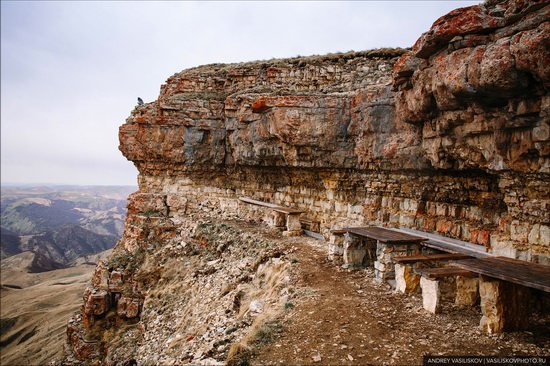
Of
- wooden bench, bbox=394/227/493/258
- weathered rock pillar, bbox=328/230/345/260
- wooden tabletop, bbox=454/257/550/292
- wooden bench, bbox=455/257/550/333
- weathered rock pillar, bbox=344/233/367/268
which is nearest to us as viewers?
wooden tabletop, bbox=454/257/550/292

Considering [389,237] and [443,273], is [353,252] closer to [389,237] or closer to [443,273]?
[389,237]

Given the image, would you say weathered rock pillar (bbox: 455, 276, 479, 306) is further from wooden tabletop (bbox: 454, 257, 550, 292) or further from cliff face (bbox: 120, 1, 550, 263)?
cliff face (bbox: 120, 1, 550, 263)

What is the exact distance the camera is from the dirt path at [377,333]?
4.95 meters

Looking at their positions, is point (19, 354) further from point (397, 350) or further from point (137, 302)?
point (397, 350)

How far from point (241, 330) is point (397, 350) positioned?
3.10m

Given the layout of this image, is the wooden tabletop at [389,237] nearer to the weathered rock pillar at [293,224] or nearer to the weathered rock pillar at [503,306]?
the weathered rock pillar at [503,306]

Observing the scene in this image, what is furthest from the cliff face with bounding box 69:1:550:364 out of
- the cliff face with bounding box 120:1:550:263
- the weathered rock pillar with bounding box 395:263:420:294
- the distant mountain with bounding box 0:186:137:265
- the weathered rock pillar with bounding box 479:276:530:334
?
the distant mountain with bounding box 0:186:137:265

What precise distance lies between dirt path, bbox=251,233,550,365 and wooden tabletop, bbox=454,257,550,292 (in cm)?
99

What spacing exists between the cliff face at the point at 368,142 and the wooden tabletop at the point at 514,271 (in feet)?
3.28

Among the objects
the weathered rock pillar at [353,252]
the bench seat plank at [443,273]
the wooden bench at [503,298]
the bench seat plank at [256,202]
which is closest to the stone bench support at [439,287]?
the bench seat plank at [443,273]

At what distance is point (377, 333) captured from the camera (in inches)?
220

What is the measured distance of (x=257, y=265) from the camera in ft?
35.4

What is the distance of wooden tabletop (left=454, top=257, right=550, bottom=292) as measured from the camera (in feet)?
15.8

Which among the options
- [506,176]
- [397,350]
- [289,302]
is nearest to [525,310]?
[397,350]
